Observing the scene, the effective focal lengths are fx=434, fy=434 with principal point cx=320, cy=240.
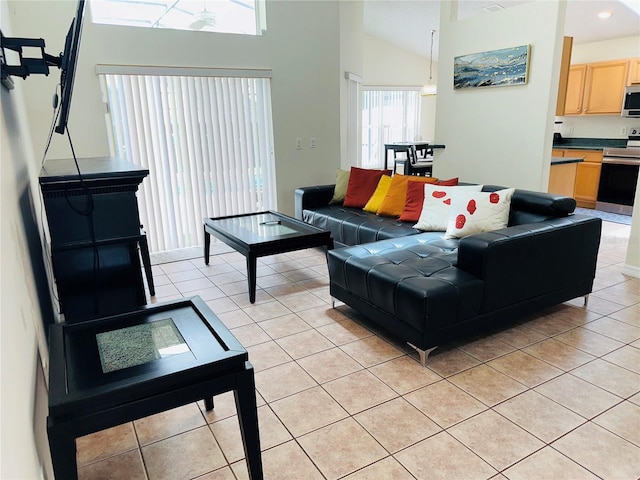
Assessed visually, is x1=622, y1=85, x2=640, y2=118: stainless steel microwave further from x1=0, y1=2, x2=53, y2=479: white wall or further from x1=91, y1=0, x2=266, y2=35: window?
x1=0, y1=2, x2=53, y2=479: white wall

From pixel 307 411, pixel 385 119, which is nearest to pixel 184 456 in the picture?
pixel 307 411

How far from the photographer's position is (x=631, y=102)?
19.5ft

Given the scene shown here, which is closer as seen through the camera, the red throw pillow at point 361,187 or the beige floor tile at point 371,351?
the beige floor tile at point 371,351

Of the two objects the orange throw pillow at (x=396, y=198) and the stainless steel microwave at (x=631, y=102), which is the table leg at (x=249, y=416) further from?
the stainless steel microwave at (x=631, y=102)

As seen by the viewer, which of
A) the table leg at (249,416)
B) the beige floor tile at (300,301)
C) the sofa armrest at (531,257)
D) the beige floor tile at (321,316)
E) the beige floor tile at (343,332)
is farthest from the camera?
the beige floor tile at (300,301)

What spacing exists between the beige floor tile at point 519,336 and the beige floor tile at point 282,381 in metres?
1.25

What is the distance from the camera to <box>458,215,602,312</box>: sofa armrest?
8.15 feet

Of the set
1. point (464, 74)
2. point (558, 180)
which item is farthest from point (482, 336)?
point (558, 180)

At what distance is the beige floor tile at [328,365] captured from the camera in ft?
7.75

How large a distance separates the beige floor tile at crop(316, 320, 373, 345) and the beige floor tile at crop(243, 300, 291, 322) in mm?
396

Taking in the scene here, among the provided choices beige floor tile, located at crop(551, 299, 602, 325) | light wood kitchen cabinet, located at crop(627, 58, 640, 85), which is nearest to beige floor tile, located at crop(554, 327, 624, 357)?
beige floor tile, located at crop(551, 299, 602, 325)

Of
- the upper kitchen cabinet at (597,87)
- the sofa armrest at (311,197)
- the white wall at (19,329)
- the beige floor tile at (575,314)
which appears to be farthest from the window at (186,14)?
the upper kitchen cabinet at (597,87)

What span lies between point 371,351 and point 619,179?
5340mm

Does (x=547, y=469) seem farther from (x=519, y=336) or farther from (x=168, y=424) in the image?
(x=168, y=424)
